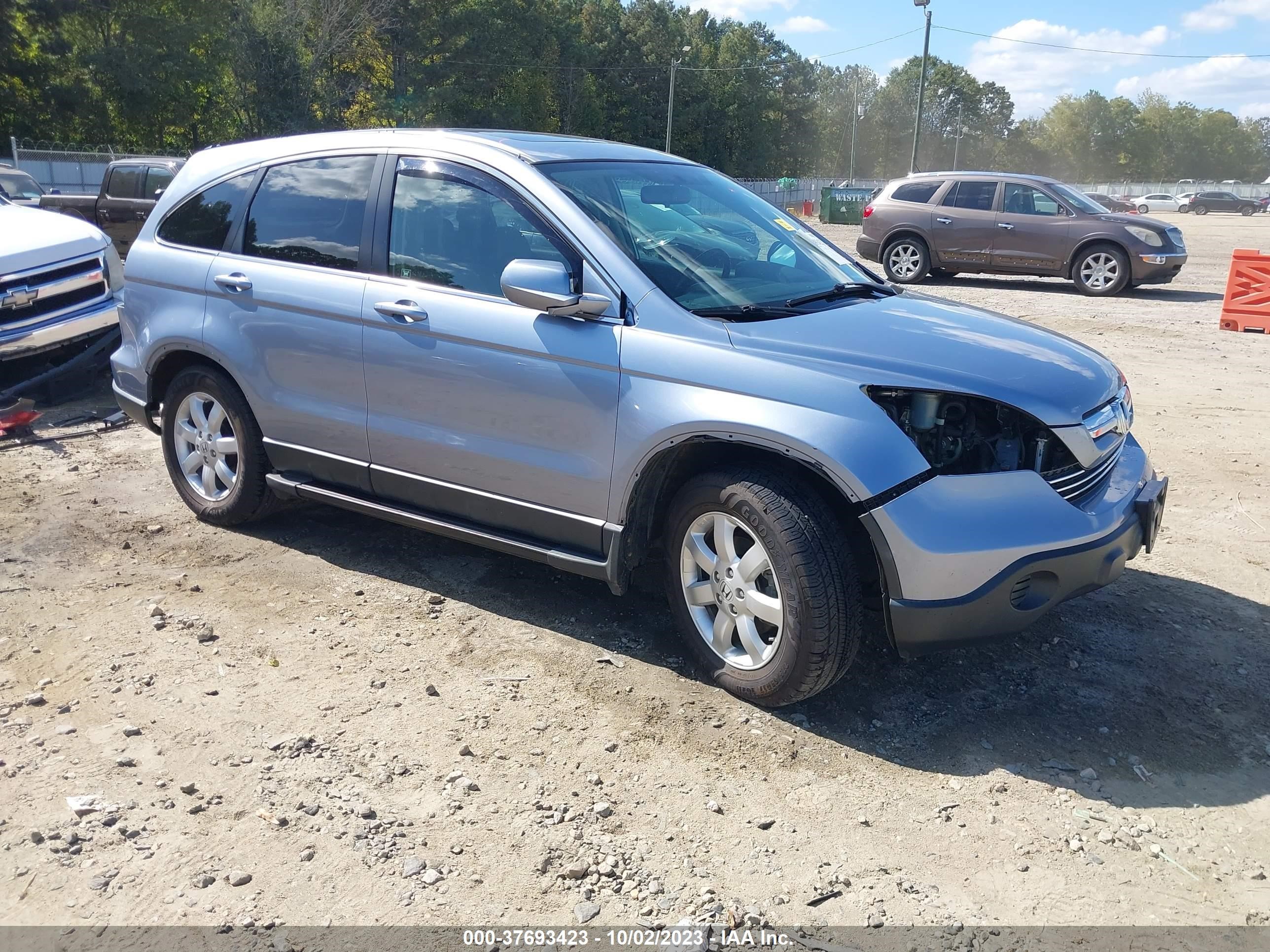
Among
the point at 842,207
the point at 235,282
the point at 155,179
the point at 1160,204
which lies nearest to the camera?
the point at 235,282

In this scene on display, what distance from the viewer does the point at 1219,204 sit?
6116 centimetres

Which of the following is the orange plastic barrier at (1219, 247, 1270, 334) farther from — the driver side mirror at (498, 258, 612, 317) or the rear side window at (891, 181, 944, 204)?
the driver side mirror at (498, 258, 612, 317)

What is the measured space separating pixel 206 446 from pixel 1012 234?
13471 mm

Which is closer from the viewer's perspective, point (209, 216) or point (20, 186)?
point (209, 216)

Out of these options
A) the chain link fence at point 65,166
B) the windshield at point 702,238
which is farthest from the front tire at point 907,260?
the chain link fence at point 65,166

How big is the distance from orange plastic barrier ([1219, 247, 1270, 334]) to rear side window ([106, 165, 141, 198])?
1476 cm

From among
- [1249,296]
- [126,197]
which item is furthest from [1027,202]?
[126,197]

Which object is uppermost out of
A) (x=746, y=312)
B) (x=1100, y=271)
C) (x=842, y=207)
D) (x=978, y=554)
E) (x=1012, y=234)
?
(x=842, y=207)

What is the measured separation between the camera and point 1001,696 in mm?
3828

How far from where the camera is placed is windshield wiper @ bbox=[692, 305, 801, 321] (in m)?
3.72

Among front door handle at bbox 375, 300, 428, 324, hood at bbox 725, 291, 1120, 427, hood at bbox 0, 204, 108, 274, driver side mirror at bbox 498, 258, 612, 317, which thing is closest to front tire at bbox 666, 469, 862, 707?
hood at bbox 725, 291, 1120, 427

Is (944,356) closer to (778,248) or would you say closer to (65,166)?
(778,248)

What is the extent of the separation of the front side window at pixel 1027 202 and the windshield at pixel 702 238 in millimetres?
12238

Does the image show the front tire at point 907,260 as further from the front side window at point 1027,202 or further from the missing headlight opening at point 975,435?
the missing headlight opening at point 975,435
